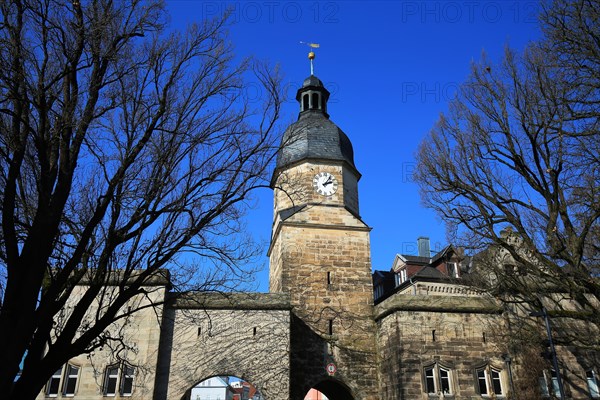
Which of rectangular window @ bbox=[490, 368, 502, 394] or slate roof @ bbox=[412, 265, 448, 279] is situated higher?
slate roof @ bbox=[412, 265, 448, 279]

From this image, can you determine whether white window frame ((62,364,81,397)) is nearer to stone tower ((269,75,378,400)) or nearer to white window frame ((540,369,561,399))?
stone tower ((269,75,378,400))

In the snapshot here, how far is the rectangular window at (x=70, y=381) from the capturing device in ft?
46.9

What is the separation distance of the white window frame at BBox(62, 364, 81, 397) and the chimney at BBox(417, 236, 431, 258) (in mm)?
23415

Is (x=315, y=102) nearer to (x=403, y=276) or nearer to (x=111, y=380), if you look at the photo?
(x=403, y=276)

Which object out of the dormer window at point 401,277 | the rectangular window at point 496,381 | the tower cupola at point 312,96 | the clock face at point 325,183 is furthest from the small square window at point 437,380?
the dormer window at point 401,277

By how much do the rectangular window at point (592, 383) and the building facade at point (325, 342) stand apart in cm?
3

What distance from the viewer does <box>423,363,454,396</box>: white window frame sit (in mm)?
15312

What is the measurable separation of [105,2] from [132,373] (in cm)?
1091

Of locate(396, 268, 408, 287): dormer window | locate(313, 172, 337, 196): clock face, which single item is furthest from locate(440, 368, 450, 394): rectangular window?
locate(396, 268, 408, 287): dormer window

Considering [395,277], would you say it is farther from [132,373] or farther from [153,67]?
[153,67]

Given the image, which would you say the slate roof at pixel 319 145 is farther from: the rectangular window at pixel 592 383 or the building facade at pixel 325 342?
the rectangular window at pixel 592 383

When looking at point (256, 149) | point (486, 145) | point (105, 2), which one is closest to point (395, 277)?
point (486, 145)

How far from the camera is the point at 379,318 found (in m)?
17.4

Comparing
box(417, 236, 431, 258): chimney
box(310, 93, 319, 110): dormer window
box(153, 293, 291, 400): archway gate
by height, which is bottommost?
box(153, 293, 291, 400): archway gate
